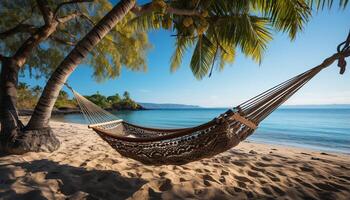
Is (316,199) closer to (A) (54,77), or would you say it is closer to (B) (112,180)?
(B) (112,180)

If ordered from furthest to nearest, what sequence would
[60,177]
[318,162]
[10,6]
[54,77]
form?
[10,6] < [318,162] < [54,77] < [60,177]

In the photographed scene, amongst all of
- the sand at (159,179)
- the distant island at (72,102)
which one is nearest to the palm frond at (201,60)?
the sand at (159,179)

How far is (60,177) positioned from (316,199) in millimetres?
1892

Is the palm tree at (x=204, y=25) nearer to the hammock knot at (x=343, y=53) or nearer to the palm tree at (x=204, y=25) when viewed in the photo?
the palm tree at (x=204, y=25)

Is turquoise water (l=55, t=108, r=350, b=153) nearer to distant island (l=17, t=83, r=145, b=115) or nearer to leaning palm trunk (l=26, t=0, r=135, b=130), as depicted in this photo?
distant island (l=17, t=83, r=145, b=115)

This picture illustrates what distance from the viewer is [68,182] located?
1.43 meters

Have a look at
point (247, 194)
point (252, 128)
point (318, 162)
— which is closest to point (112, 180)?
point (247, 194)

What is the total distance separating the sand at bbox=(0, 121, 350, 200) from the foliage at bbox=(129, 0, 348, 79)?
42.2 inches

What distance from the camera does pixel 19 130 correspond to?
202 centimetres

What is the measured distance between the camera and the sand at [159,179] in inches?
52.0

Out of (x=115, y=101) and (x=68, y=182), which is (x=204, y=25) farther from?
(x=115, y=101)

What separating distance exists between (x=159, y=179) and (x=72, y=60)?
4.82ft

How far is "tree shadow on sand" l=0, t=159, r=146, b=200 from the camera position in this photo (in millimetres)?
1264

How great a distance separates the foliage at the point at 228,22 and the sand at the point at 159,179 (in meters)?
1.07
